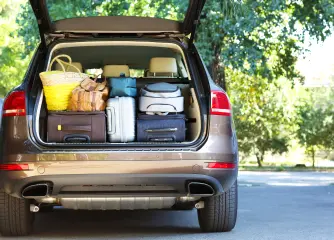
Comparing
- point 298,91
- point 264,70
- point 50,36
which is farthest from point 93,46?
point 298,91

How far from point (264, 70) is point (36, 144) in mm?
14612

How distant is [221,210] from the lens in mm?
7793

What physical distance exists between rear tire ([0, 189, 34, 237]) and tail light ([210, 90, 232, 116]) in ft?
5.72

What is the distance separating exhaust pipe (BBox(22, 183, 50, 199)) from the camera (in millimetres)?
7156

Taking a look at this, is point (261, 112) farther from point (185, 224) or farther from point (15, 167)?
point (15, 167)

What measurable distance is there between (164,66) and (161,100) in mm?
1068

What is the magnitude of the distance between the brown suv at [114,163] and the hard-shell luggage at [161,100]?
0.50ft

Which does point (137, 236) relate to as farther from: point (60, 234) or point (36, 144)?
point (36, 144)

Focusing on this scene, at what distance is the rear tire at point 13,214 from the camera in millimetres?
7598

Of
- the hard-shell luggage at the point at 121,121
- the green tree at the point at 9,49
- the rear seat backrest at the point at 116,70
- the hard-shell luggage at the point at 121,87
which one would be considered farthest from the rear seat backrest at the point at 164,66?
the green tree at the point at 9,49

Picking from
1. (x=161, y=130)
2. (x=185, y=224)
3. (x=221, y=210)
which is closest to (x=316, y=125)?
(x=185, y=224)

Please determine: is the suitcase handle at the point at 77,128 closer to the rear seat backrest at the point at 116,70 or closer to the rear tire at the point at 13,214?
the rear tire at the point at 13,214

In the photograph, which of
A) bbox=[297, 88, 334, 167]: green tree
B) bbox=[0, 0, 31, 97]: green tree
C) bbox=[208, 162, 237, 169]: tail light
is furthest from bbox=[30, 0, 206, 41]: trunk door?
bbox=[297, 88, 334, 167]: green tree

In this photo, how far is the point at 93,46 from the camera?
855 cm
